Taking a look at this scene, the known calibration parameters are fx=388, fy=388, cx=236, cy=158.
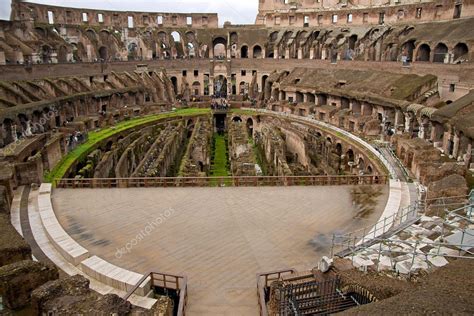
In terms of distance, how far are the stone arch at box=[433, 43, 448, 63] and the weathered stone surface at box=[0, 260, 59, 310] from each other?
37444 millimetres

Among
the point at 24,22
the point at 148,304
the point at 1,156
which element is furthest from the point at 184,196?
the point at 24,22

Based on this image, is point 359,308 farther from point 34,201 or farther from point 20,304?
point 34,201

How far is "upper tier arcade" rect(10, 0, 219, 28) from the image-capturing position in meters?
44.7

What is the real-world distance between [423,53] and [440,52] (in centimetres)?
260

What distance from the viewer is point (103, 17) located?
52.9 m

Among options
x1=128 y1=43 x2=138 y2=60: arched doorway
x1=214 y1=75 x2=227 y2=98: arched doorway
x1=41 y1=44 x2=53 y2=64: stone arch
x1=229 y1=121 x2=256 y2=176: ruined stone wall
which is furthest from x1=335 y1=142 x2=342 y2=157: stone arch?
x1=128 y1=43 x2=138 y2=60: arched doorway

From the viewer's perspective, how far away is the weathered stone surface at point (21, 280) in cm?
950

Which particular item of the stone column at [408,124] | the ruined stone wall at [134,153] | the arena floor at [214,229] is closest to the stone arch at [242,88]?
the ruined stone wall at [134,153]

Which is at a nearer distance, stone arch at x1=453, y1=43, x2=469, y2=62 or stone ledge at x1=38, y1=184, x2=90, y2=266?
stone ledge at x1=38, y1=184, x2=90, y2=266

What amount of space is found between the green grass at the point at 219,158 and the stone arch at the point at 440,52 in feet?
71.2

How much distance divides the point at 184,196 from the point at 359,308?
36.2ft

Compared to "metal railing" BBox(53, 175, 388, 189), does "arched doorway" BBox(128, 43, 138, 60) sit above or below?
above

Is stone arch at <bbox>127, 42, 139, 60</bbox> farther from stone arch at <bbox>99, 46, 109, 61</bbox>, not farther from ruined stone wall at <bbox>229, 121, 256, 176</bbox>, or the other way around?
ruined stone wall at <bbox>229, 121, 256, 176</bbox>

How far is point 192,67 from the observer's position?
53.1 metres
